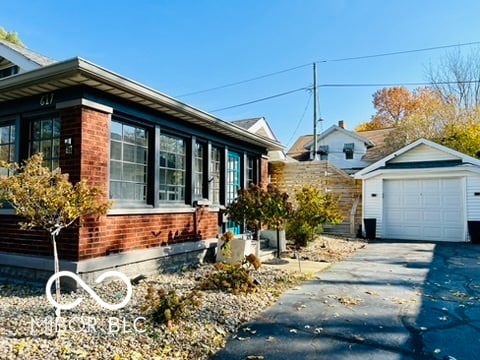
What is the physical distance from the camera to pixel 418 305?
468 centimetres

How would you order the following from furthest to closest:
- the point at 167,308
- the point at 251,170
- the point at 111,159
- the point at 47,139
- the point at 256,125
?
the point at 256,125, the point at 251,170, the point at 47,139, the point at 111,159, the point at 167,308

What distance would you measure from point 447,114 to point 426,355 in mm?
18555

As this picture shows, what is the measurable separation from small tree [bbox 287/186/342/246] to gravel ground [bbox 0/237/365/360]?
4.02m

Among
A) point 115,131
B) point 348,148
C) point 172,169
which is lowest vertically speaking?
point 172,169

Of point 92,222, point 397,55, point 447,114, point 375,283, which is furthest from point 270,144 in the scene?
point 447,114

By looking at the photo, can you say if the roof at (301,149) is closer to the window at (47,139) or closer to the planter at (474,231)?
the planter at (474,231)

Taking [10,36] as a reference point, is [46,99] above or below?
below

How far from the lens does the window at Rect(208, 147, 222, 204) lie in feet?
27.0

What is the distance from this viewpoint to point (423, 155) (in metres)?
12.7

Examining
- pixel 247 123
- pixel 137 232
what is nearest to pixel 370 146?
pixel 247 123

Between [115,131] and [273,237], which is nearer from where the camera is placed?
[115,131]

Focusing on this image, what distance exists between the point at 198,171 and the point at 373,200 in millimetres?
7672

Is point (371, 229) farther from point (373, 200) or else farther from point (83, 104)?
point (83, 104)

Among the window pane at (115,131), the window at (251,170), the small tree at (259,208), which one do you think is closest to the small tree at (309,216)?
the window at (251,170)
